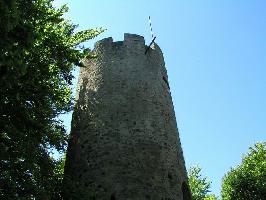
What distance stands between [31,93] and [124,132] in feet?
10.4

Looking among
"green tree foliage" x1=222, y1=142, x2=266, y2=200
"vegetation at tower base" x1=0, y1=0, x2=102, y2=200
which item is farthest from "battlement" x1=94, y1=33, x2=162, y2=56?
"green tree foliage" x1=222, y1=142, x2=266, y2=200

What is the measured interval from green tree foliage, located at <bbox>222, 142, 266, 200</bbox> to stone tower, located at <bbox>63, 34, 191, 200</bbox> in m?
8.52

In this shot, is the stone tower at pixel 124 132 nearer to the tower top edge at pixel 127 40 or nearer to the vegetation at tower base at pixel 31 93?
the tower top edge at pixel 127 40

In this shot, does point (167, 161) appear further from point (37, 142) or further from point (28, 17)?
point (28, 17)

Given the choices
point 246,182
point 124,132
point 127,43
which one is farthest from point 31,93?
point 246,182

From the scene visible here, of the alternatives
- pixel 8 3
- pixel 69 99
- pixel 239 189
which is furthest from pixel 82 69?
pixel 239 189

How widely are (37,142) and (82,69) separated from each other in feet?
17.4

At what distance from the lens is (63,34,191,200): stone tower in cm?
1081

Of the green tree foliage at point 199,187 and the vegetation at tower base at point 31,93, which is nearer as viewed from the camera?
the vegetation at tower base at point 31,93

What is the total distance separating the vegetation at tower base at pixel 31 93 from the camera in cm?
853

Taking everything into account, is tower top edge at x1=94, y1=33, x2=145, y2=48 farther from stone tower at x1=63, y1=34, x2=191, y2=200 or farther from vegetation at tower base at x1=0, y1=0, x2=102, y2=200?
vegetation at tower base at x1=0, y1=0, x2=102, y2=200

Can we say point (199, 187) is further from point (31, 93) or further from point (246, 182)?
point (31, 93)

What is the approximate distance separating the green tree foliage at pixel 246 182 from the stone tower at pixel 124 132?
8.52m

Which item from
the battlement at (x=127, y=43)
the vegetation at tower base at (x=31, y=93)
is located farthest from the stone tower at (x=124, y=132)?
the vegetation at tower base at (x=31, y=93)
